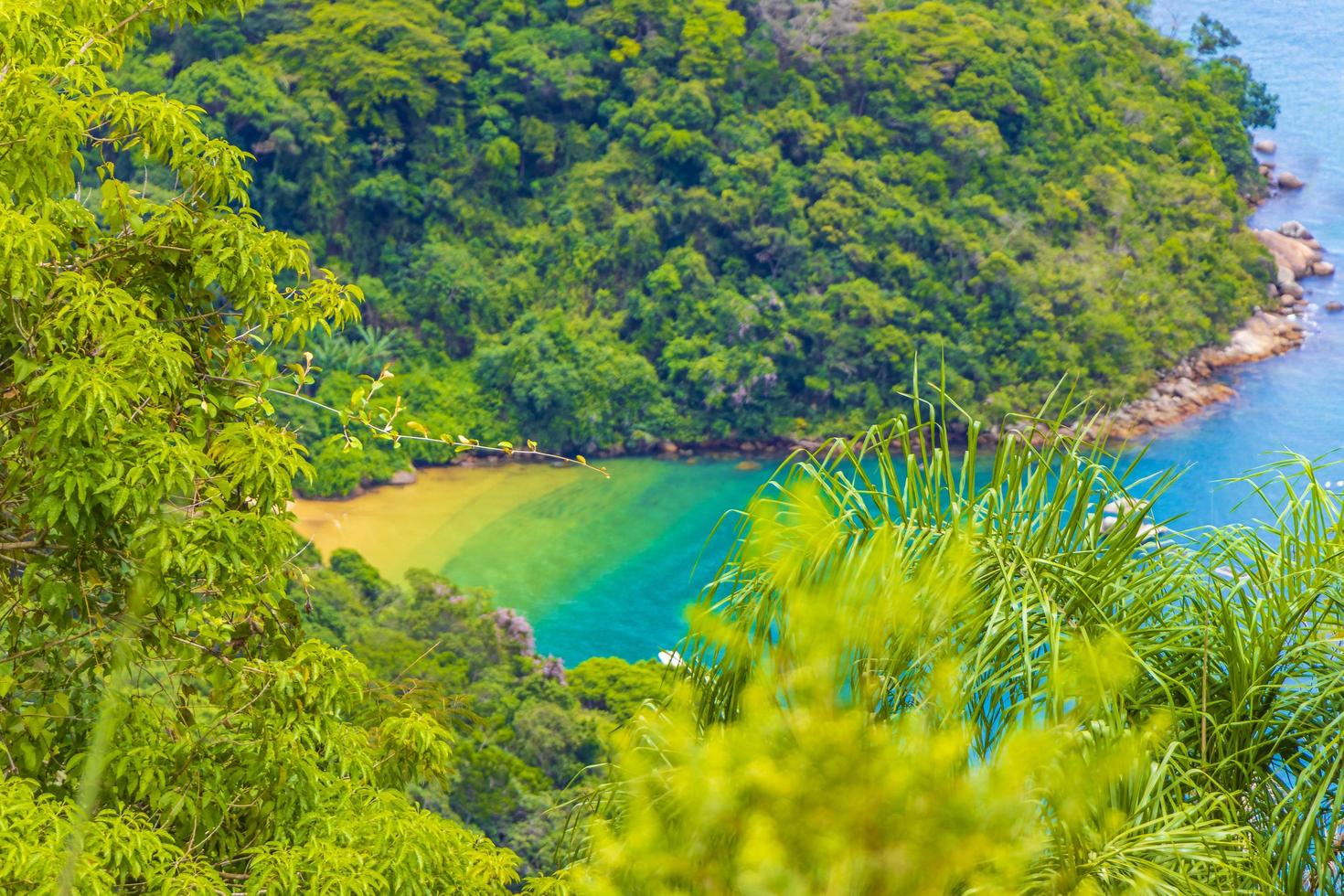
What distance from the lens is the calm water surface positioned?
565 inches

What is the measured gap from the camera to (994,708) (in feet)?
6.57

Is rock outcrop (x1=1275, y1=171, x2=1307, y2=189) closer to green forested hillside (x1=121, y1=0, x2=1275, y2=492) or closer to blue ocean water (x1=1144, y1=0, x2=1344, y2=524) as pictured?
blue ocean water (x1=1144, y1=0, x2=1344, y2=524)

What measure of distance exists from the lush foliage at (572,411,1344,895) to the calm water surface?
37.3 ft

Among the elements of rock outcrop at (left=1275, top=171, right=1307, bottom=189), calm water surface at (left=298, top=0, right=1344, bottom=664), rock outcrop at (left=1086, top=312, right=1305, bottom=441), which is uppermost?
rock outcrop at (left=1275, top=171, right=1307, bottom=189)

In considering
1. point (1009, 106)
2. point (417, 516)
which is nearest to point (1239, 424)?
point (1009, 106)

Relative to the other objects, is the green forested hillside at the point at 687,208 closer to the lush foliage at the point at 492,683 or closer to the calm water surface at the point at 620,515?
→ the calm water surface at the point at 620,515

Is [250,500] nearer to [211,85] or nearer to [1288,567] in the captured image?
[1288,567]

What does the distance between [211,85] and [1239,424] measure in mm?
12825

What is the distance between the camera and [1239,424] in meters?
17.5

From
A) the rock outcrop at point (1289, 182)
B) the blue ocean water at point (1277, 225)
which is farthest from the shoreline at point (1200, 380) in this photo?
the rock outcrop at point (1289, 182)

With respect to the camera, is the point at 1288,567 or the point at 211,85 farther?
the point at 211,85

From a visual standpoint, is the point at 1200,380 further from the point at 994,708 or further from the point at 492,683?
the point at 994,708

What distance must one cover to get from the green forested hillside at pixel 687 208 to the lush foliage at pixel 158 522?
47.8ft

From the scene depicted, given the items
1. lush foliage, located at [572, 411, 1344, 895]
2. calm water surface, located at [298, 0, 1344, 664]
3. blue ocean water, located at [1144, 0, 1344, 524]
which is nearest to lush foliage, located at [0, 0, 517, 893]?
lush foliage, located at [572, 411, 1344, 895]
